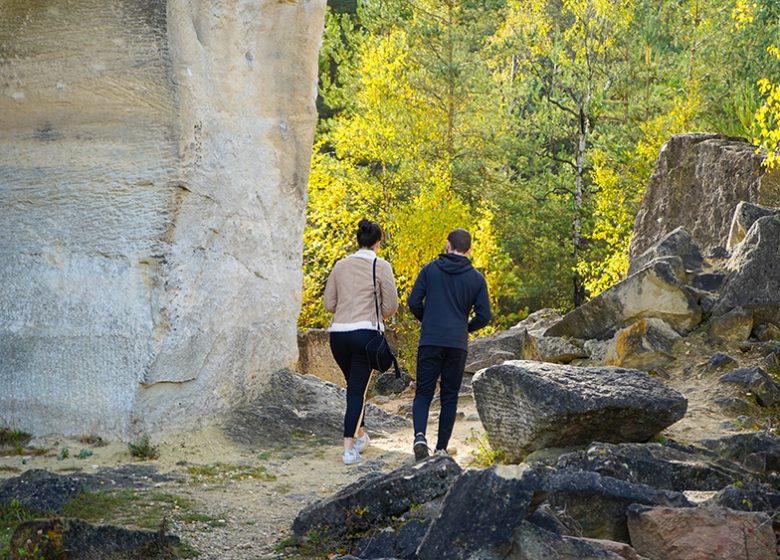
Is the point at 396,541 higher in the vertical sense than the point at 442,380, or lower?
lower

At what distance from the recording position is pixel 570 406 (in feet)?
21.3

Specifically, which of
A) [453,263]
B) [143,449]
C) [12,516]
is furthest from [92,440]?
[453,263]

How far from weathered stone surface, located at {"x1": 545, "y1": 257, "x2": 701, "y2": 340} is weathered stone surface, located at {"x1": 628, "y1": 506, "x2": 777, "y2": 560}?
16.0 ft

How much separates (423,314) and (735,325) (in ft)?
11.4

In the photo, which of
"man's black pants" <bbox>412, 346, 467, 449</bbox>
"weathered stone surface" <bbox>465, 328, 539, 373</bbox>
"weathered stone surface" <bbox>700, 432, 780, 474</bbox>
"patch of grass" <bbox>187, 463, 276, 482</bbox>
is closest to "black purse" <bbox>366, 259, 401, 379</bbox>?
"man's black pants" <bbox>412, 346, 467, 449</bbox>

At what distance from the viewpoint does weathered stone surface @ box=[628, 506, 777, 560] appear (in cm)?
464

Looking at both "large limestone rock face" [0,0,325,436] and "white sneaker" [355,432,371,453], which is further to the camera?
"white sneaker" [355,432,371,453]

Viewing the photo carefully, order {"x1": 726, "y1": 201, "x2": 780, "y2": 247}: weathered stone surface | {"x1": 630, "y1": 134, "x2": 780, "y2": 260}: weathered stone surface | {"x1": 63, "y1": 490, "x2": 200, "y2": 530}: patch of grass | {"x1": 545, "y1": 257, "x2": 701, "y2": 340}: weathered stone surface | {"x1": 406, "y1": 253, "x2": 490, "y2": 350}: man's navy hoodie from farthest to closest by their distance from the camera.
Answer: {"x1": 630, "y1": 134, "x2": 780, "y2": 260}: weathered stone surface, {"x1": 726, "y1": 201, "x2": 780, "y2": 247}: weathered stone surface, {"x1": 545, "y1": 257, "x2": 701, "y2": 340}: weathered stone surface, {"x1": 406, "y1": 253, "x2": 490, "y2": 350}: man's navy hoodie, {"x1": 63, "y1": 490, "x2": 200, "y2": 530}: patch of grass

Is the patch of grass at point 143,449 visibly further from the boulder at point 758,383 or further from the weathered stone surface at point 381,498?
the boulder at point 758,383

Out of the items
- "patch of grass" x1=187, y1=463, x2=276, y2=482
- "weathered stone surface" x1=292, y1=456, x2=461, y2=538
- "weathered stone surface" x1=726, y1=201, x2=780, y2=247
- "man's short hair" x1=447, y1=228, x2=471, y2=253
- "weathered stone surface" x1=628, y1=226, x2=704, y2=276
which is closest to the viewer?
"weathered stone surface" x1=292, y1=456, x2=461, y2=538

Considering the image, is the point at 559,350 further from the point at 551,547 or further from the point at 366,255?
the point at 551,547

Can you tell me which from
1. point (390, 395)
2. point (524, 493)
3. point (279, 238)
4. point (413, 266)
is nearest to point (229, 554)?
point (524, 493)

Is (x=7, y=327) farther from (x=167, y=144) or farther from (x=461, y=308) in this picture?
(x=461, y=308)

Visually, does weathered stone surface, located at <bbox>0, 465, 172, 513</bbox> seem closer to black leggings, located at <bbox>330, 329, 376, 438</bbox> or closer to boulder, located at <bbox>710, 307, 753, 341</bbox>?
black leggings, located at <bbox>330, 329, 376, 438</bbox>
